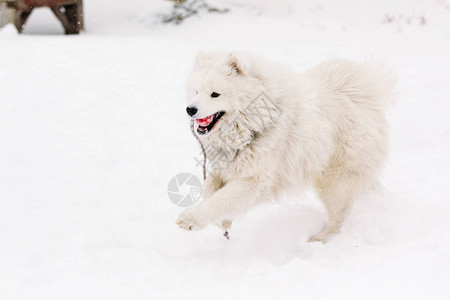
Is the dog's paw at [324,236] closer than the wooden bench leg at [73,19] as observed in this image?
Yes

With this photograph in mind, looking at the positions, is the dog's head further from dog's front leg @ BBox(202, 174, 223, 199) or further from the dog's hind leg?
the dog's hind leg

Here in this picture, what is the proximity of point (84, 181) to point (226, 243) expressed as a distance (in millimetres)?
1835

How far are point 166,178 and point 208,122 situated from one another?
1.87m

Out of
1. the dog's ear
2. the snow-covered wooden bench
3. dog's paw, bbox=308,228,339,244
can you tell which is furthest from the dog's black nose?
the snow-covered wooden bench

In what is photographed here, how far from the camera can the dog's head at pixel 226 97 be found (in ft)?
11.0

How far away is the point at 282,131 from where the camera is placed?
3533 millimetres

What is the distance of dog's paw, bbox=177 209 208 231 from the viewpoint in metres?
3.23

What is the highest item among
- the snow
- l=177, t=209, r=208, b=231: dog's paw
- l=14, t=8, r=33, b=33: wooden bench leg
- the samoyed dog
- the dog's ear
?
the dog's ear

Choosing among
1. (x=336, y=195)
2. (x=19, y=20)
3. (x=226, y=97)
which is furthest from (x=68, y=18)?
(x=336, y=195)

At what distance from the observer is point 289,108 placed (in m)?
3.56

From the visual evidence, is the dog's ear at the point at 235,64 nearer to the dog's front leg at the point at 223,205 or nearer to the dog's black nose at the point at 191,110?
the dog's black nose at the point at 191,110

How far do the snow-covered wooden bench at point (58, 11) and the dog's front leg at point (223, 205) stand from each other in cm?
715

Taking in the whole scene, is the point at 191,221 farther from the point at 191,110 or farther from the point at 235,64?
the point at 235,64

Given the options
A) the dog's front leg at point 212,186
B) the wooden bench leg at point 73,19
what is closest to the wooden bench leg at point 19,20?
the wooden bench leg at point 73,19
